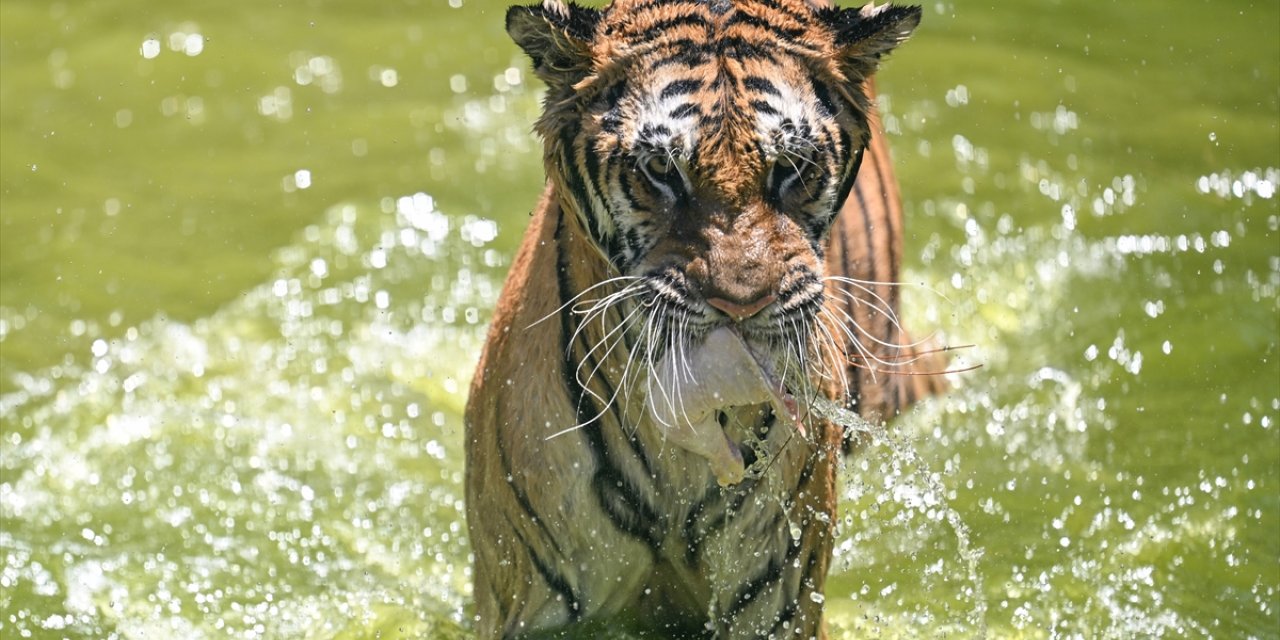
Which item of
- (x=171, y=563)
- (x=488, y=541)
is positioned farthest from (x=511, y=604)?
(x=171, y=563)

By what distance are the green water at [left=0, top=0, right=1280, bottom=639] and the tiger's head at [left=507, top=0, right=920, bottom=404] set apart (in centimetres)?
76

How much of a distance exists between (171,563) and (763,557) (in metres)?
1.64

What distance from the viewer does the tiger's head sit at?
238cm

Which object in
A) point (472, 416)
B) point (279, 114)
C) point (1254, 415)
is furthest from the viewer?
point (279, 114)

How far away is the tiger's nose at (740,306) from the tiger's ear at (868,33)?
459 millimetres

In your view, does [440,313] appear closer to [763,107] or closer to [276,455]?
[276,455]

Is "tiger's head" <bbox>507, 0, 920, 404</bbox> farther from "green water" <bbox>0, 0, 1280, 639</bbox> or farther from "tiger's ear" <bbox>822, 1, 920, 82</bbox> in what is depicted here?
"green water" <bbox>0, 0, 1280, 639</bbox>

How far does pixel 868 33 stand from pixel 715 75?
267 millimetres

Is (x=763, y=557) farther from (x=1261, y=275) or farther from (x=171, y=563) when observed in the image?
(x=1261, y=275)

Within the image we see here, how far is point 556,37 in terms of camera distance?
8.13ft

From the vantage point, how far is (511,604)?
2928mm

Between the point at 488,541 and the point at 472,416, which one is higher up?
the point at 472,416

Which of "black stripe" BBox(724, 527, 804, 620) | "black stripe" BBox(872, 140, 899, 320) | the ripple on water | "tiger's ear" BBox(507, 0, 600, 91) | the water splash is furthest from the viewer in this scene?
"black stripe" BBox(872, 140, 899, 320)

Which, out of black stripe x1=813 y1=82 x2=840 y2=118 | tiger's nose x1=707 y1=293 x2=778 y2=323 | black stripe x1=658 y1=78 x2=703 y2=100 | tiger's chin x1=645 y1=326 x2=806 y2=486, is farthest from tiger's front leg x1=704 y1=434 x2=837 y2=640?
black stripe x1=658 y1=78 x2=703 y2=100
